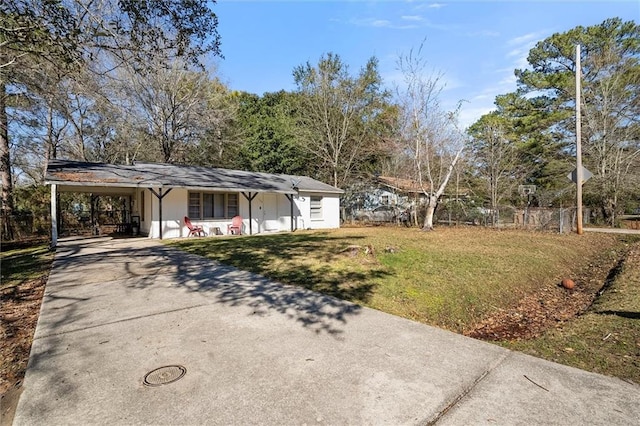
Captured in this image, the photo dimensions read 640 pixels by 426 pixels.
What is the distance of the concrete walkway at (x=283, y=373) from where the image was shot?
7.62 feet

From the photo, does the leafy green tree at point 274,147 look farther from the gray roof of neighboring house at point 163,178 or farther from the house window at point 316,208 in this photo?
the house window at point 316,208

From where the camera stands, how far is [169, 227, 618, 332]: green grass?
5.47 meters

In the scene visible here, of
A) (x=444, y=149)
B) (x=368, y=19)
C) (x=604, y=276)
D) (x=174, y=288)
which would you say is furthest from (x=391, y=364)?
(x=444, y=149)

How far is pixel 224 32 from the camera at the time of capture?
827 cm

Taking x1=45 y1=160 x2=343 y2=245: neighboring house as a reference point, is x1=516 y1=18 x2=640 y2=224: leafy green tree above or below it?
above

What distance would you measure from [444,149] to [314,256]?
13641 millimetres

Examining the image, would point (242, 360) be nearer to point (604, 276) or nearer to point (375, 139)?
point (604, 276)

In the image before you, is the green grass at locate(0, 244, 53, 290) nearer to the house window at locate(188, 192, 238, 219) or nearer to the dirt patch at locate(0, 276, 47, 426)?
the dirt patch at locate(0, 276, 47, 426)

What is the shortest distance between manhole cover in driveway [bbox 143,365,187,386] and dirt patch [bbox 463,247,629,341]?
12.0ft

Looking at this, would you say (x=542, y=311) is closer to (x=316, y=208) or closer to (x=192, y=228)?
(x=192, y=228)

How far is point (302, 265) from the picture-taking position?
305 inches

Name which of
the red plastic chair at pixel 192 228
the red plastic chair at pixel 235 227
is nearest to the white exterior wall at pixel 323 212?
the red plastic chair at pixel 235 227

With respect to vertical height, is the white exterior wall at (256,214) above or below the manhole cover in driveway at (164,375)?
above

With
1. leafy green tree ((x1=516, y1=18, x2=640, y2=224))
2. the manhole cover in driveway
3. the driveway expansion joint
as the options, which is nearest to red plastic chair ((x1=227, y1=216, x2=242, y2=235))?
the manhole cover in driveway
